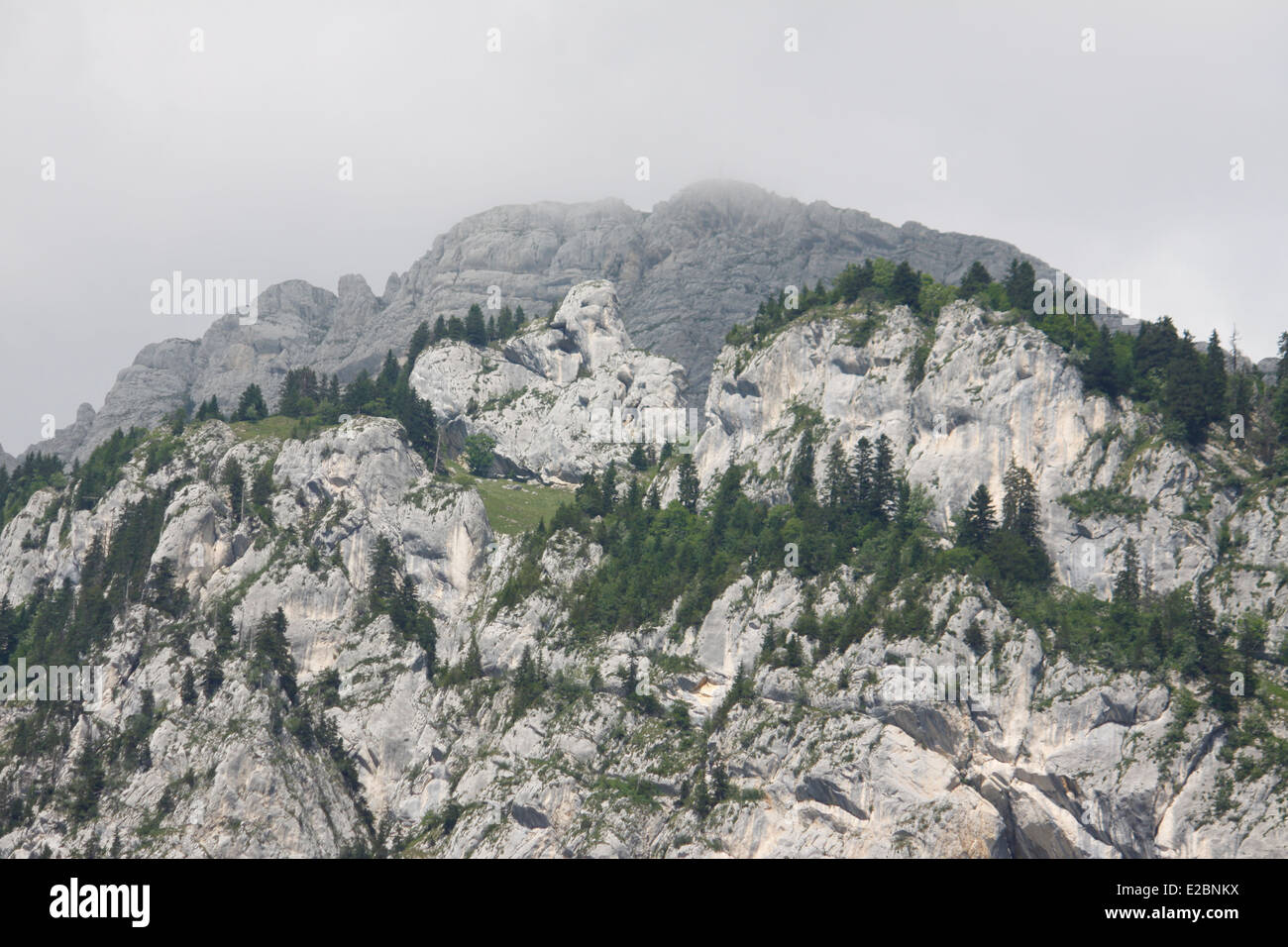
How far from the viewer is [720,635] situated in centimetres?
13462

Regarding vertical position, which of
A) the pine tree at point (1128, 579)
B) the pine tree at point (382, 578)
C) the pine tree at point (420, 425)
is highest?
the pine tree at point (420, 425)

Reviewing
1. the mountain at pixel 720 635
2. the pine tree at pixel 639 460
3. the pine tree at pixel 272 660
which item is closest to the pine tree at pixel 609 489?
the mountain at pixel 720 635

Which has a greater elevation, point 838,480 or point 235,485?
point 838,480

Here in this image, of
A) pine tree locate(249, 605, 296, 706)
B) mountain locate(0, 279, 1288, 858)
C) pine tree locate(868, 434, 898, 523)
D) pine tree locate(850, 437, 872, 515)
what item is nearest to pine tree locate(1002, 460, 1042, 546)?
mountain locate(0, 279, 1288, 858)

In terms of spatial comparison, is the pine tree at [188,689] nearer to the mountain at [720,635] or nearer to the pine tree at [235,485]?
the mountain at [720,635]

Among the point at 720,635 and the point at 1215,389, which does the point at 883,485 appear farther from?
the point at 1215,389

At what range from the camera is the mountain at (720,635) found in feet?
380

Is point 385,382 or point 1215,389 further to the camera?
point 385,382

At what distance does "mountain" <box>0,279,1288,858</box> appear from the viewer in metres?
116

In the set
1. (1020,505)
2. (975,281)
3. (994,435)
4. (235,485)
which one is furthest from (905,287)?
(235,485)

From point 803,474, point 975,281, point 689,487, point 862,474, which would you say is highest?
point 975,281

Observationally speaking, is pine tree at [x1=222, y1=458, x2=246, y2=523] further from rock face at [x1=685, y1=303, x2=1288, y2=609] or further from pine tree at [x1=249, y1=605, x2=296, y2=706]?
rock face at [x1=685, y1=303, x2=1288, y2=609]
